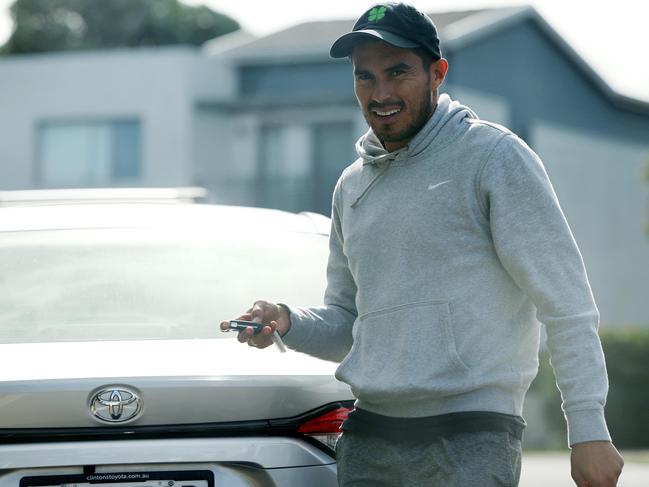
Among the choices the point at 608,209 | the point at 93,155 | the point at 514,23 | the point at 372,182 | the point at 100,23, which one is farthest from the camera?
the point at 100,23

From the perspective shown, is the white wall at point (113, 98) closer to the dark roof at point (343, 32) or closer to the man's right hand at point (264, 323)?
the dark roof at point (343, 32)

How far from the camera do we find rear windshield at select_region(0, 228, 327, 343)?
14.8ft

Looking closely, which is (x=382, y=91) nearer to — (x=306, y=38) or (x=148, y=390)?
(x=148, y=390)

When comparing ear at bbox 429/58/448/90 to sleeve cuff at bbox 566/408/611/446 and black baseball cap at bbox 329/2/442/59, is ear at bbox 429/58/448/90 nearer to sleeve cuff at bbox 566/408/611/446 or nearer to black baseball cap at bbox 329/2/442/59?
black baseball cap at bbox 329/2/442/59

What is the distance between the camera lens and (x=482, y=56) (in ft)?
113

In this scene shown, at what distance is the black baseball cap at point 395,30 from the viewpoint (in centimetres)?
392

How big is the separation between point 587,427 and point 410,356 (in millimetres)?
465

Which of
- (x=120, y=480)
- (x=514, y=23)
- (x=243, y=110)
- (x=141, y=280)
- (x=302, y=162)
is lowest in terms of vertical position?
(x=120, y=480)

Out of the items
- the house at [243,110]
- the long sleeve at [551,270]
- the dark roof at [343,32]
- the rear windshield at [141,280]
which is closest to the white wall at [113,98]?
the house at [243,110]

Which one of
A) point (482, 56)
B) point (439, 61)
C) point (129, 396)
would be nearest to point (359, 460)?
point (129, 396)

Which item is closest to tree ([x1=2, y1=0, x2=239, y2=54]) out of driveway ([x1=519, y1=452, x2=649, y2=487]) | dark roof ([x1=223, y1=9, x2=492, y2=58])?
dark roof ([x1=223, y1=9, x2=492, y2=58])

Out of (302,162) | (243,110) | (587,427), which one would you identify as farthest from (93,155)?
(587,427)

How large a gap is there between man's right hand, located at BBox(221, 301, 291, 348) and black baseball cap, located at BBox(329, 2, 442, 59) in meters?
0.71

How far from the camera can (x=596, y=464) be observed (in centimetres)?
356
